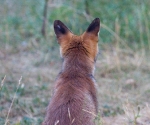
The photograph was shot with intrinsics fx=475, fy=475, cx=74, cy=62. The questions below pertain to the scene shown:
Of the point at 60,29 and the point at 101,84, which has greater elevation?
the point at 60,29

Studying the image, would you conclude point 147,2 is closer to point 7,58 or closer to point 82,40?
point 7,58

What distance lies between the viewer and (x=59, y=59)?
10898 mm

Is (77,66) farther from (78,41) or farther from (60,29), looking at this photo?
(60,29)

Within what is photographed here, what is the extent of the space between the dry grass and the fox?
1401mm

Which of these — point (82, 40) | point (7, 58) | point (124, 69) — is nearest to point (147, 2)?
point (124, 69)

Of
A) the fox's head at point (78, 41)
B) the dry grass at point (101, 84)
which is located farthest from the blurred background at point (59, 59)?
the fox's head at point (78, 41)

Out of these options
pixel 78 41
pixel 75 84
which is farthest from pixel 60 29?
pixel 75 84

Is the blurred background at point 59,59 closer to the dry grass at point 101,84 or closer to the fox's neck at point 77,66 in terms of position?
the dry grass at point 101,84

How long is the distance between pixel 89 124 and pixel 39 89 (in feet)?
13.7

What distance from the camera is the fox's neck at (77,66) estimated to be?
18.4 ft

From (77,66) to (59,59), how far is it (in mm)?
5230

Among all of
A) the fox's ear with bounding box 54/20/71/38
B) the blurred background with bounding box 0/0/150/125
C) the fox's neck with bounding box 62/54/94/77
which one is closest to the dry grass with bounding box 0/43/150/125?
the blurred background with bounding box 0/0/150/125

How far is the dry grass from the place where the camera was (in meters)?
7.66

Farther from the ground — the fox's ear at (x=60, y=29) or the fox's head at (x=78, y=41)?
the fox's ear at (x=60, y=29)
